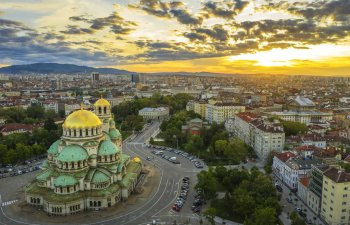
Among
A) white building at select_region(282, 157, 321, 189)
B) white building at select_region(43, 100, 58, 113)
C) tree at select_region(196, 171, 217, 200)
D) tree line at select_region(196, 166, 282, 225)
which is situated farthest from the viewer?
white building at select_region(43, 100, 58, 113)

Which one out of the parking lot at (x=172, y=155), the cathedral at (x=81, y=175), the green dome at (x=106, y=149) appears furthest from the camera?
the parking lot at (x=172, y=155)

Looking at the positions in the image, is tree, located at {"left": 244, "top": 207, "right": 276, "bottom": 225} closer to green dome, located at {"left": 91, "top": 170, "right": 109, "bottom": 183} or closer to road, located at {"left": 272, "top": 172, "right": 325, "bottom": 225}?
road, located at {"left": 272, "top": 172, "right": 325, "bottom": 225}

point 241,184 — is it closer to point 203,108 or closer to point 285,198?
point 285,198

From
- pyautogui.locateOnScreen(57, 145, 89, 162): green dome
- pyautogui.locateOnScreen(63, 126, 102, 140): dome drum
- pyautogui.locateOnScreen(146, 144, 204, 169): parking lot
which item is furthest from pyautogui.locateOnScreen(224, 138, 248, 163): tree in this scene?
pyautogui.locateOnScreen(57, 145, 89, 162): green dome

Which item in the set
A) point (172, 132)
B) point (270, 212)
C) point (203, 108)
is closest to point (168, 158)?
point (172, 132)

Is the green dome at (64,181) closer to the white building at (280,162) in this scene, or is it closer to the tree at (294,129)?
the white building at (280,162)

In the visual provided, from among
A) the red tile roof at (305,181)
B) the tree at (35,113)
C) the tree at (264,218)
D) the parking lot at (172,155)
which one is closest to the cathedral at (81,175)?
the parking lot at (172,155)

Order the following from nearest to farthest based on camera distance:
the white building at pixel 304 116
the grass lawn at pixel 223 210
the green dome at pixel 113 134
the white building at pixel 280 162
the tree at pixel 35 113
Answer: the grass lawn at pixel 223 210 < the white building at pixel 280 162 < the green dome at pixel 113 134 < the white building at pixel 304 116 < the tree at pixel 35 113
